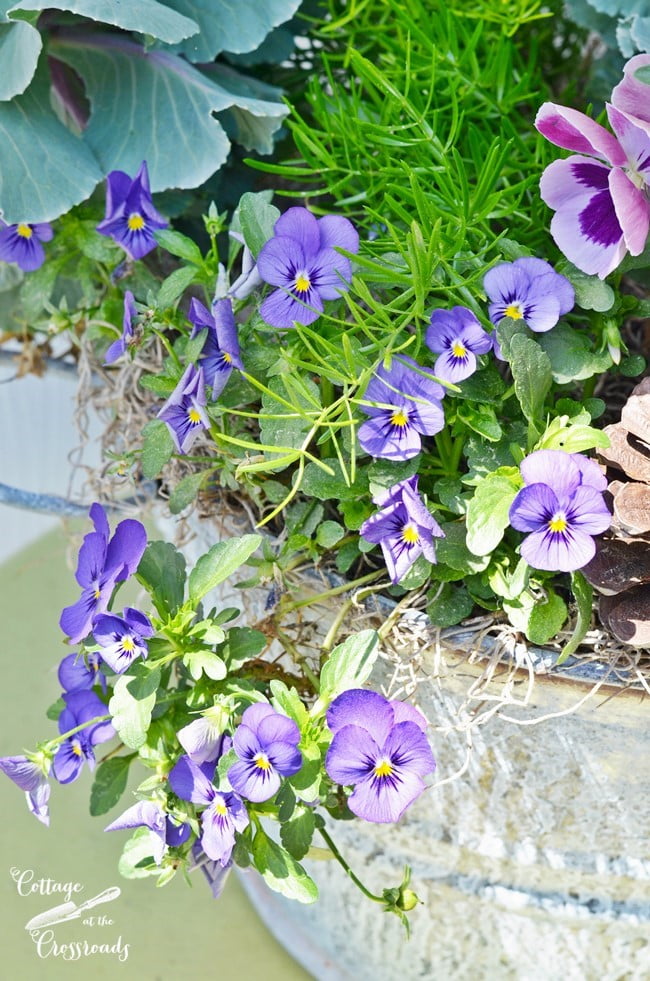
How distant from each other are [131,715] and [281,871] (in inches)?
3.7

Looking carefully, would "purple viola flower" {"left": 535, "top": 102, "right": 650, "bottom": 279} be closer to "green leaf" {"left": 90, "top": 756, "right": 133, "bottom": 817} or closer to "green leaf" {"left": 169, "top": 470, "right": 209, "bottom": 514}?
"green leaf" {"left": 169, "top": 470, "right": 209, "bottom": 514}

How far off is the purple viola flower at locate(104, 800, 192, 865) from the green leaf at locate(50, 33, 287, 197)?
1.16ft

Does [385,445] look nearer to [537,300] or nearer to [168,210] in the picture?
[537,300]

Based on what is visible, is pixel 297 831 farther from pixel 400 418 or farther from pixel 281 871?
pixel 400 418

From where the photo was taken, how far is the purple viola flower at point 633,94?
0.44 m

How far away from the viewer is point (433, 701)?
1.67 ft

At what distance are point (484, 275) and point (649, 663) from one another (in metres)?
0.19

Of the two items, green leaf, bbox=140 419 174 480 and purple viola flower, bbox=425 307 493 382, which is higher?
purple viola flower, bbox=425 307 493 382

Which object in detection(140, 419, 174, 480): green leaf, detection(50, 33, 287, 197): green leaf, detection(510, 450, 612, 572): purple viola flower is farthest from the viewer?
detection(50, 33, 287, 197): green leaf

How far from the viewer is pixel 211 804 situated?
17.2 inches

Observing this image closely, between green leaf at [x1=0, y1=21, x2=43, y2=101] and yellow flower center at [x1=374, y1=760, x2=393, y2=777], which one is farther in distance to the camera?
green leaf at [x1=0, y1=21, x2=43, y2=101]

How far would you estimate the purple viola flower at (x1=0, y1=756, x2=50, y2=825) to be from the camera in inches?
18.1

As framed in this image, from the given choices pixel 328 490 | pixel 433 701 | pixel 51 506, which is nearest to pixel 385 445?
pixel 328 490

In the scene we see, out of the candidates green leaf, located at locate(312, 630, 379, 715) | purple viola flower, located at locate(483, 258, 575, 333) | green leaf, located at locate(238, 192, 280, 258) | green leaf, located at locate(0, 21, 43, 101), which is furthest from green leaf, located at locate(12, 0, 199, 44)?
green leaf, located at locate(312, 630, 379, 715)
